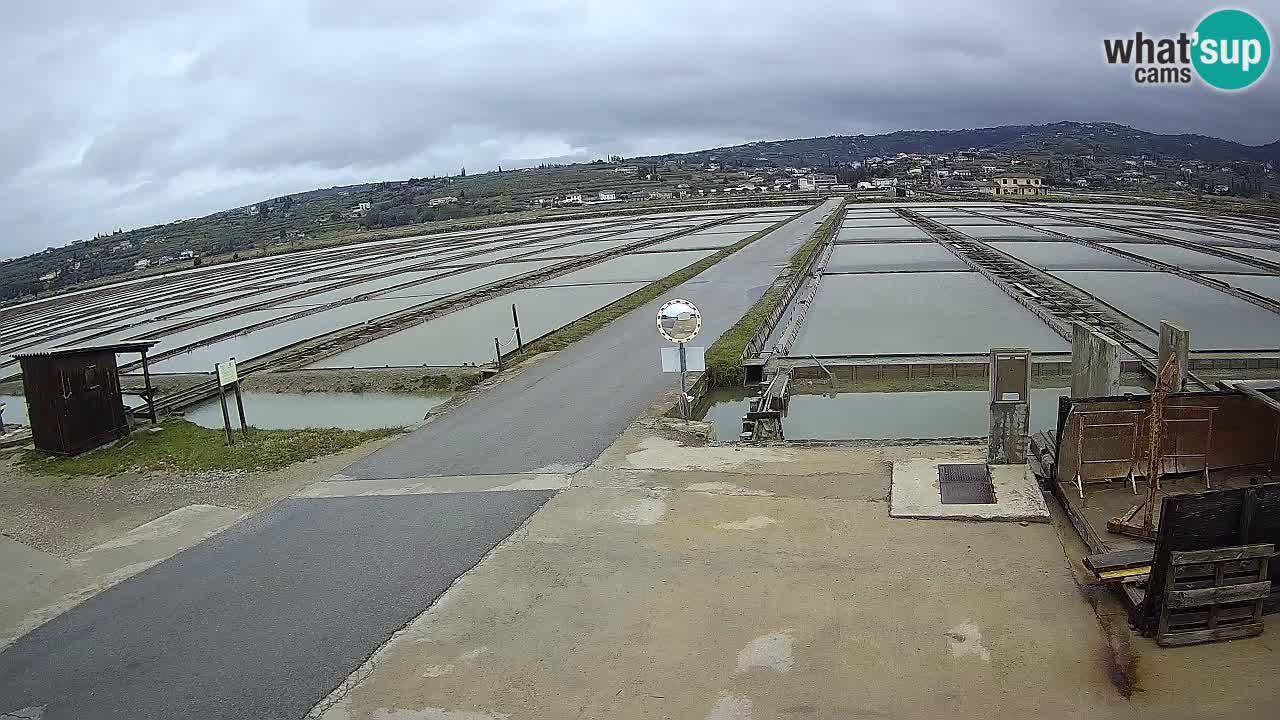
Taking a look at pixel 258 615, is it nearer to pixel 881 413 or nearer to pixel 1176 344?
pixel 1176 344

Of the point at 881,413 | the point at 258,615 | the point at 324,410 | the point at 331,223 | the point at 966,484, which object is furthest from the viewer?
the point at 331,223

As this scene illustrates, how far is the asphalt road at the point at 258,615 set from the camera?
17.0 feet

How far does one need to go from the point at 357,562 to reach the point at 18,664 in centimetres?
235

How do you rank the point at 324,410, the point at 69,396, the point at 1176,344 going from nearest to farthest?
the point at 1176,344
the point at 69,396
the point at 324,410

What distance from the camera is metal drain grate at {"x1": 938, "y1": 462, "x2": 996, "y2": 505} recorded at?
7082mm

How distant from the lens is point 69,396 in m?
11.3

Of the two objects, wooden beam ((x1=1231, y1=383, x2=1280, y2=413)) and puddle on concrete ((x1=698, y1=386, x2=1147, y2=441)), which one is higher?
wooden beam ((x1=1231, y1=383, x2=1280, y2=413))

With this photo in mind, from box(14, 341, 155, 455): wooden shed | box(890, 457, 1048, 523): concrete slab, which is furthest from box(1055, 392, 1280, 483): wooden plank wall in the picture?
box(14, 341, 155, 455): wooden shed

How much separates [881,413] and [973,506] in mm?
5163

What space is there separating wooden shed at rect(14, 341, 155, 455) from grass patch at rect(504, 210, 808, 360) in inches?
273

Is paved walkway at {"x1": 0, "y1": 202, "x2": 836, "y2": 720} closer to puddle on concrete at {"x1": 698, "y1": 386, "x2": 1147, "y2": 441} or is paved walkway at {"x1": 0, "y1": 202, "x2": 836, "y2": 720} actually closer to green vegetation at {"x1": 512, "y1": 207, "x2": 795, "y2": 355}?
puddle on concrete at {"x1": 698, "y1": 386, "x2": 1147, "y2": 441}

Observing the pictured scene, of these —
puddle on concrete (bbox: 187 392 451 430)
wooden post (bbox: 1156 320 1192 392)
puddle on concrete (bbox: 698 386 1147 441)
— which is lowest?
puddle on concrete (bbox: 698 386 1147 441)

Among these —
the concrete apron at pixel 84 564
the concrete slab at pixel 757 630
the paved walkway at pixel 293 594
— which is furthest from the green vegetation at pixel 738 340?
the concrete apron at pixel 84 564

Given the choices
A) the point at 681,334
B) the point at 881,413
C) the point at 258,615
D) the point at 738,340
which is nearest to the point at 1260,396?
the point at 881,413
